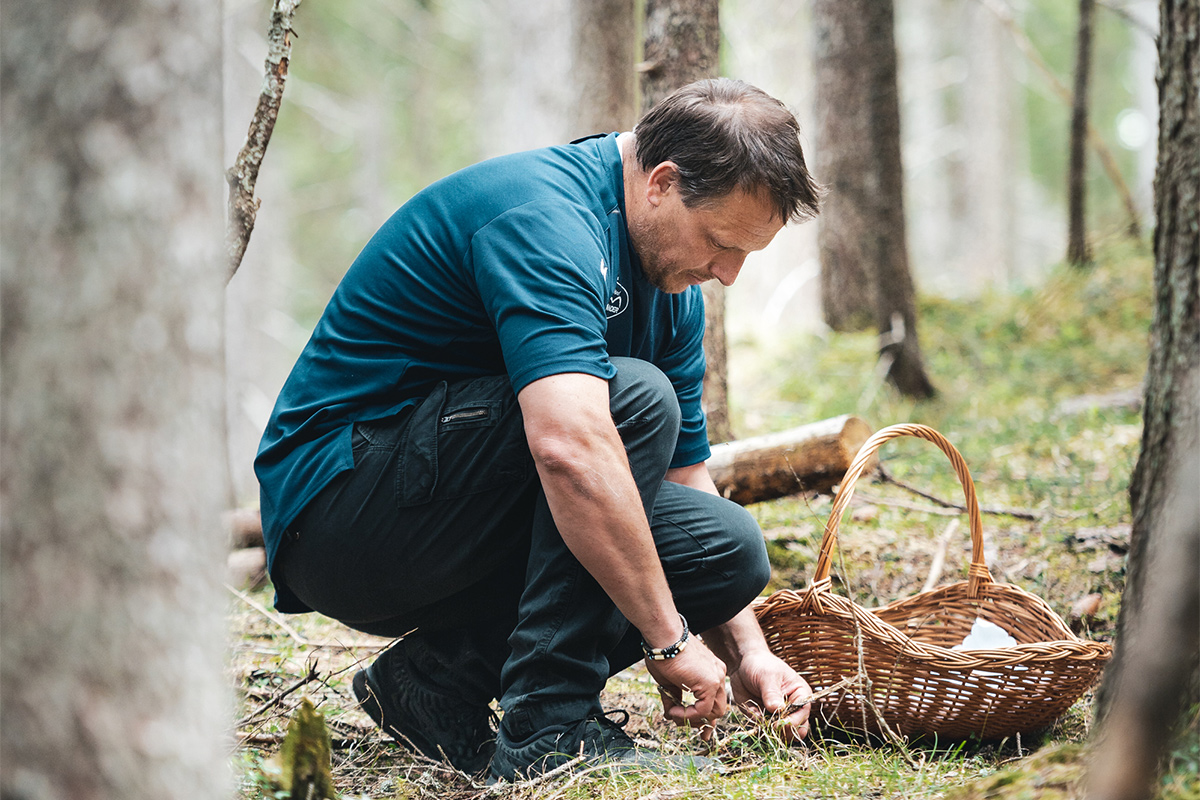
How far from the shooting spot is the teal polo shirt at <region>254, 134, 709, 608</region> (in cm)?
191

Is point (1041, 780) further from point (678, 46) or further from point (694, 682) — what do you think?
point (678, 46)

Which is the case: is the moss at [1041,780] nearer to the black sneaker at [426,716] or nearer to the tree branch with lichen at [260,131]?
the black sneaker at [426,716]

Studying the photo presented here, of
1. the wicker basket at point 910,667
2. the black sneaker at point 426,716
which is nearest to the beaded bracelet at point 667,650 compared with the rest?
the wicker basket at point 910,667

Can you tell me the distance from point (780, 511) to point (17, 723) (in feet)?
9.77

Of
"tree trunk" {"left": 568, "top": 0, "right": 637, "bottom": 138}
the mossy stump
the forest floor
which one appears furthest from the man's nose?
"tree trunk" {"left": 568, "top": 0, "right": 637, "bottom": 138}

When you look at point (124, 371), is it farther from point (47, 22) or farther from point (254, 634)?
point (254, 634)

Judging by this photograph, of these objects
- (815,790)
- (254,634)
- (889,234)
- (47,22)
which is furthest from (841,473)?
(889,234)

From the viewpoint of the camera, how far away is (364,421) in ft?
6.77

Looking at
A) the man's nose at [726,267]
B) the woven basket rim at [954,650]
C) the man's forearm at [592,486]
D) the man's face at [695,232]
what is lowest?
the woven basket rim at [954,650]

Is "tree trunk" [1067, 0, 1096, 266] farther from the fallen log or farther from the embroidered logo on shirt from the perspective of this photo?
the embroidered logo on shirt

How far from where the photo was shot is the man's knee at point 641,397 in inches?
77.5

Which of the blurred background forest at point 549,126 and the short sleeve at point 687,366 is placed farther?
the blurred background forest at point 549,126

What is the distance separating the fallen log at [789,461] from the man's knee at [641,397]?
3.08ft

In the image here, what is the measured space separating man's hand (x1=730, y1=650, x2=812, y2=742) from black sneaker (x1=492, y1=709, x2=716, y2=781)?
200mm
